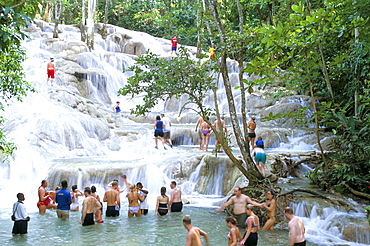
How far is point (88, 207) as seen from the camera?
29.9 ft

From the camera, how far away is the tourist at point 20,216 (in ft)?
26.3

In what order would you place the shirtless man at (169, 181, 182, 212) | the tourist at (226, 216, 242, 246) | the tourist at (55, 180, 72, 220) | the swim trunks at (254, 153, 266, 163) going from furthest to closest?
the swim trunks at (254, 153, 266, 163)
the shirtless man at (169, 181, 182, 212)
the tourist at (55, 180, 72, 220)
the tourist at (226, 216, 242, 246)

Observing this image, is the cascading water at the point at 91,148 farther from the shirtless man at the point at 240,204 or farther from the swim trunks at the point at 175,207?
the shirtless man at the point at 240,204

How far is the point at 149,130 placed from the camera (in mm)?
18234

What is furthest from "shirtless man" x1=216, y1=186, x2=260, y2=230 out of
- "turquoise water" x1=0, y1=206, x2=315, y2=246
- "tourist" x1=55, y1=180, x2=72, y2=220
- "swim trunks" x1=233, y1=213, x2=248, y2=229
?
"tourist" x1=55, y1=180, x2=72, y2=220

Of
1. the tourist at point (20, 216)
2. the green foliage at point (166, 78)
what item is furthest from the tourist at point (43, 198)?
the green foliage at point (166, 78)

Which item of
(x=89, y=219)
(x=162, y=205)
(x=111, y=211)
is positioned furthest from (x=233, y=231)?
(x=111, y=211)

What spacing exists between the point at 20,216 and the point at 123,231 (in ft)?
7.28

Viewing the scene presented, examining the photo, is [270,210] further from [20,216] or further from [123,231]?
[20,216]

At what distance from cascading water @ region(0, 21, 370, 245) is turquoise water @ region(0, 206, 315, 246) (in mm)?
75

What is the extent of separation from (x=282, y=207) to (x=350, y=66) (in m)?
6.33

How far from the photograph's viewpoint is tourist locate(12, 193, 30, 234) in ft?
26.3

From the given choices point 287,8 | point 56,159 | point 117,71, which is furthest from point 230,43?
point 117,71

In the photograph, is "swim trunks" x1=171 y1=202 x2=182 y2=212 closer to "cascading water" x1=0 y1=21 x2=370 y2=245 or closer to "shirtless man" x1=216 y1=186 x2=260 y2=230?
"cascading water" x1=0 y1=21 x2=370 y2=245
